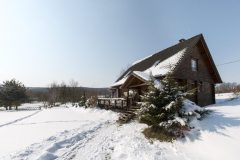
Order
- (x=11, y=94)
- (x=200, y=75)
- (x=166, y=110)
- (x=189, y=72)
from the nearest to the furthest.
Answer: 1. (x=166, y=110)
2. (x=189, y=72)
3. (x=200, y=75)
4. (x=11, y=94)

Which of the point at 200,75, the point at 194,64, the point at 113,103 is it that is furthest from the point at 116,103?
the point at 200,75

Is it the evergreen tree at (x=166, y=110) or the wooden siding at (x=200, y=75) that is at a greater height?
the wooden siding at (x=200, y=75)

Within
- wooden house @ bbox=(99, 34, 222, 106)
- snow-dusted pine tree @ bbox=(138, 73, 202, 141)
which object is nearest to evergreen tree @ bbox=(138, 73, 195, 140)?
snow-dusted pine tree @ bbox=(138, 73, 202, 141)

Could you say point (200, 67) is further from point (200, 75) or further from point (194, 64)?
point (194, 64)

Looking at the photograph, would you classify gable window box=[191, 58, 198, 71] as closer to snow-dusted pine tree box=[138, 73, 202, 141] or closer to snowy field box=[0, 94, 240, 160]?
snow-dusted pine tree box=[138, 73, 202, 141]

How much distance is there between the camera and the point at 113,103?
2264cm

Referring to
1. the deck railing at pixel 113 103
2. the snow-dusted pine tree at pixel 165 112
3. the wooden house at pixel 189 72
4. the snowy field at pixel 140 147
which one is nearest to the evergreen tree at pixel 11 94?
the deck railing at pixel 113 103

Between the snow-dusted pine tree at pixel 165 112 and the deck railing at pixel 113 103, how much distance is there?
26.8ft

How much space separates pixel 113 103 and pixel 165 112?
12.6 metres

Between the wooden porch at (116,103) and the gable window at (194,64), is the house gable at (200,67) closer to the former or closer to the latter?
the gable window at (194,64)

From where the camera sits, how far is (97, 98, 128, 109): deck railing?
19.8 metres

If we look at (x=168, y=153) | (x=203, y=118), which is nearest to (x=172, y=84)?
(x=203, y=118)

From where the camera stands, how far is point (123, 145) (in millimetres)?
9023

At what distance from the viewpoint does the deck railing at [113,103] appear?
19.8m
